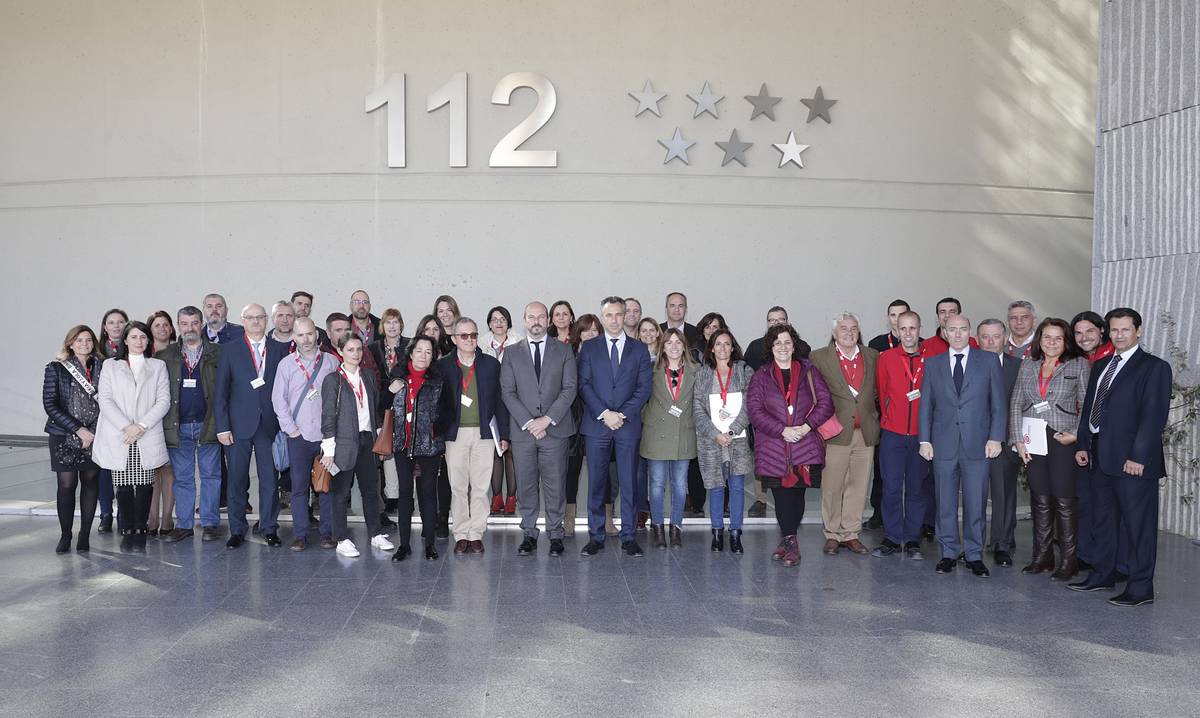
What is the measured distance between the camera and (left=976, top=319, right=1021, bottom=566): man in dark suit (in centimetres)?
625

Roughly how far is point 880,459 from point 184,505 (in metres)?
5.09

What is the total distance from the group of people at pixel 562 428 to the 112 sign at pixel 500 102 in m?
4.31

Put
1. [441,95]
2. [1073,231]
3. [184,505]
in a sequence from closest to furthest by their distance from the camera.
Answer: [184,505]
[441,95]
[1073,231]

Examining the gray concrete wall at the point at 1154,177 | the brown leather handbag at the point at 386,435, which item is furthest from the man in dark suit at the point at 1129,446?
the brown leather handbag at the point at 386,435

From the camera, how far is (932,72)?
36.3 ft

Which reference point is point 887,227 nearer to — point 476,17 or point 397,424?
point 476,17

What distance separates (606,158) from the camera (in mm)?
10898

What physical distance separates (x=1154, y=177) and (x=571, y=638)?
595 cm

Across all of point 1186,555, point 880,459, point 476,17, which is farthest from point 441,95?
point 1186,555

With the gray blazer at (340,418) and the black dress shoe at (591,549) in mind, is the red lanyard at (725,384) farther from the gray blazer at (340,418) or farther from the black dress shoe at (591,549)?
the gray blazer at (340,418)

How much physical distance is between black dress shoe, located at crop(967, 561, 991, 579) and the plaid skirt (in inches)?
219

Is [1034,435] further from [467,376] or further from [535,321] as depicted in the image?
[467,376]

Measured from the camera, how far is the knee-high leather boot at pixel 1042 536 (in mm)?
6004

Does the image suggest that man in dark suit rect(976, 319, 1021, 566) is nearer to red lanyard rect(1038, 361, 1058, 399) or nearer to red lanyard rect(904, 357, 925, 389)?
red lanyard rect(1038, 361, 1058, 399)
